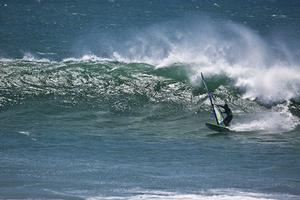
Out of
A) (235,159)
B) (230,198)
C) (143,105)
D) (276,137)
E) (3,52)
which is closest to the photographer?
(230,198)

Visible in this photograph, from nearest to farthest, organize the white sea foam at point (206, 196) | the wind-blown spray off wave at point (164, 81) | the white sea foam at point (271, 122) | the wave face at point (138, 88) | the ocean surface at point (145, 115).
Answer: the white sea foam at point (206, 196) < the ocean surface at point (145, 115) < the white sea foam at point (271, 122) < the wave face at point (138, 88) < the wind-blown spray off wave at point (164, 81)

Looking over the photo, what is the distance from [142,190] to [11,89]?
14.4m

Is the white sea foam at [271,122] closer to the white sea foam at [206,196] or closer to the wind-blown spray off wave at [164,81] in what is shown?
the wind-blown spray off wave at [164,81]

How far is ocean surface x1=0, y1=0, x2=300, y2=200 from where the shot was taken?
18.1 m

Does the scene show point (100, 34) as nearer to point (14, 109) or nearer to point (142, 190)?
point (14, 109)

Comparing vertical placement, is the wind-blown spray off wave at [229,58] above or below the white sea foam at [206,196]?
above

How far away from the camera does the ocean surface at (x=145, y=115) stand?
59.5 ft

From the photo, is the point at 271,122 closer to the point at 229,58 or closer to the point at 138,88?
the point at 138,88

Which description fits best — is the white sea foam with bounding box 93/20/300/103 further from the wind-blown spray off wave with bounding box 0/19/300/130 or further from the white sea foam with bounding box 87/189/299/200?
the white sea foam with bounding box 87/189/299/200

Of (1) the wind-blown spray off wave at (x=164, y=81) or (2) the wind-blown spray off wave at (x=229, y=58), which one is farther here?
(2) the wind-blown spray off wave at (x=229, y=58)

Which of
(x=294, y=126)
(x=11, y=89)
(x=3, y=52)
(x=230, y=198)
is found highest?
(x=3, y=52)

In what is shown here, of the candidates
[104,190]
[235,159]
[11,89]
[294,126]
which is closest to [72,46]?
[11,89]

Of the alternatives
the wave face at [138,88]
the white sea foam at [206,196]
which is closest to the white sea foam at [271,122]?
the wave face at [138,88]

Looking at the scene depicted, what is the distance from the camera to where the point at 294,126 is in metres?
26.2
